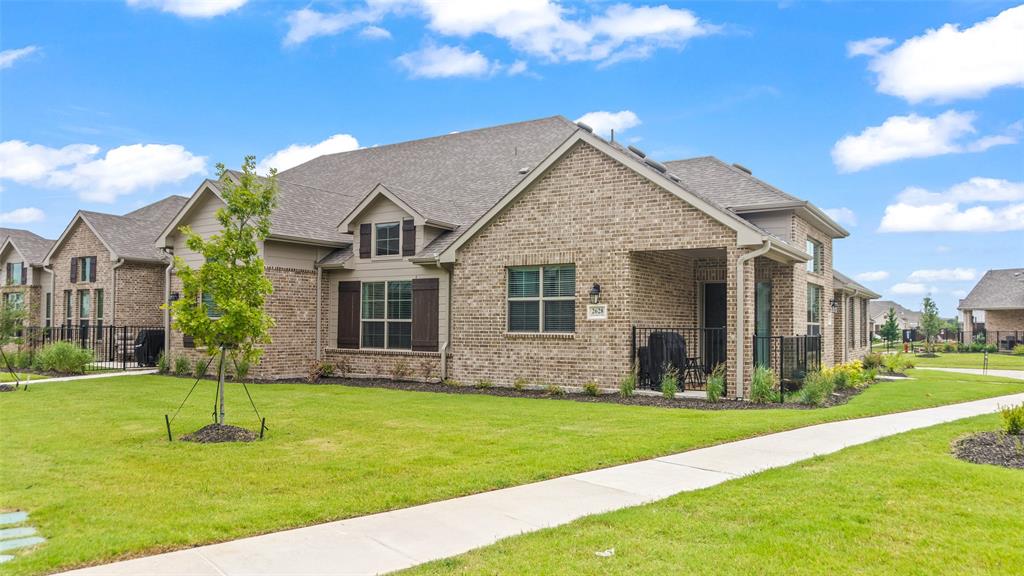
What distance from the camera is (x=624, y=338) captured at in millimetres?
15156

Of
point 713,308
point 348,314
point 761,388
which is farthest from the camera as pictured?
point 348,314

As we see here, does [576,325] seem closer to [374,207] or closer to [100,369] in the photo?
[374,207]

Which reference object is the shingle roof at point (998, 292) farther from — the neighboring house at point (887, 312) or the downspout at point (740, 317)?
the downspout at point (740, 317)

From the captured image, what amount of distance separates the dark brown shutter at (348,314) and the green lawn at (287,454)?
15.9ft

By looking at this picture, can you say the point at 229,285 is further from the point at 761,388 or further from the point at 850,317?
the point at 850,317

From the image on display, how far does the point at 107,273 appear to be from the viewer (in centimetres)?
2522

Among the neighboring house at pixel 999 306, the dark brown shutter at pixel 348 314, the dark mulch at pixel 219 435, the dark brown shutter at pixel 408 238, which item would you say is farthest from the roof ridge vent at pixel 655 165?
the neighboring house at pixel 999 306

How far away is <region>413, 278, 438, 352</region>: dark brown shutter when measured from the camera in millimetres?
18188

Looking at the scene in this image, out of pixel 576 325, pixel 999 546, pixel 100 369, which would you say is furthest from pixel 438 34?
pixel 999 546

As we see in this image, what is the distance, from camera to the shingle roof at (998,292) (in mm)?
51531

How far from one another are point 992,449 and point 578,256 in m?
8.82

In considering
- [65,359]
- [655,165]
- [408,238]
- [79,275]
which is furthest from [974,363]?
[79,275]

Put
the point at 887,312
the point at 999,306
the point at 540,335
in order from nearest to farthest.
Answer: the point at 540,335, the point at 999,306, the point at 887,312

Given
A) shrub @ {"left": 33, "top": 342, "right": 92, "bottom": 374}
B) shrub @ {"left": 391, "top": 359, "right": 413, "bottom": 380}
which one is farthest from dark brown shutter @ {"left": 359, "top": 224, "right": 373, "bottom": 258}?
shrub @ {"left": 33, "top": 342, "right": 92, "bottom": 374}
